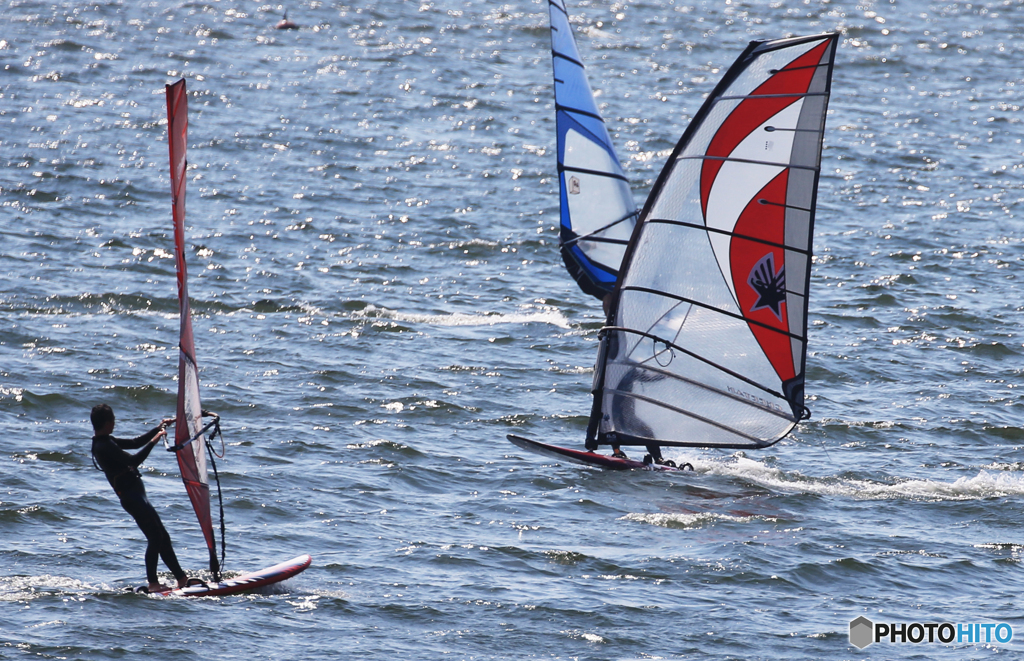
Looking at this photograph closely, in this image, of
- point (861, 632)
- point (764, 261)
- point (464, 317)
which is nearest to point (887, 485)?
point (764, 261)

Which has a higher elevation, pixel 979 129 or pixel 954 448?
pixel 979 129

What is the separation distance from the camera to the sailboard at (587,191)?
59.5ft

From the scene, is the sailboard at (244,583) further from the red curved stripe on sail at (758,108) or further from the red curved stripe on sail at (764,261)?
the red curved stripe on sail at (758,108)

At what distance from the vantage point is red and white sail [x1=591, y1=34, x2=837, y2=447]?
1314 cm

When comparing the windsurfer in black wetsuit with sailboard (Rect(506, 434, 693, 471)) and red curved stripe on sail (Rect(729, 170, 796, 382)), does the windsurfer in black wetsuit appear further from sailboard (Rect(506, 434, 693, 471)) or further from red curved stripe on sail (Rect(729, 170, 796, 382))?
red curved stripe on sail (Rect(729, 170, 796, 382))

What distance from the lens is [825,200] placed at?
2691cm

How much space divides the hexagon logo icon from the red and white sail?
149 inches

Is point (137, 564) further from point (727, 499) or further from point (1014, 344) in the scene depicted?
point (1014, 344)

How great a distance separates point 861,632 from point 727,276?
4.67 m

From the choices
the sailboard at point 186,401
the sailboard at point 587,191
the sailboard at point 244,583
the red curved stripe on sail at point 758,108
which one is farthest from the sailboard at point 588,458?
the sailboard at point 186,401

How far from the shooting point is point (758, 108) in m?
13.2

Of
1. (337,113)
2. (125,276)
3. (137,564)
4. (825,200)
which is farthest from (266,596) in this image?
(337,113)

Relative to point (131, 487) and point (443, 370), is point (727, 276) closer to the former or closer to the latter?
point (443, 370)

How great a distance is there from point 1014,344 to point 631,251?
7824 millimetres
